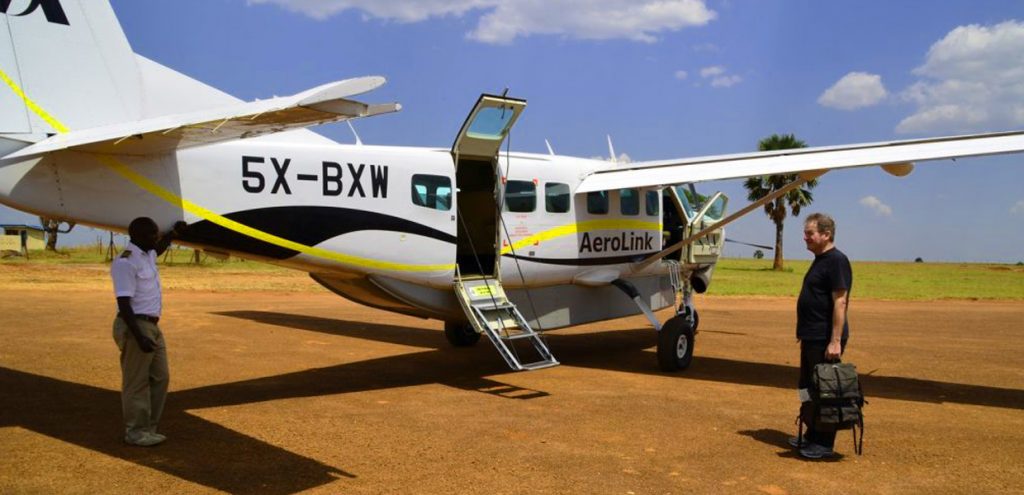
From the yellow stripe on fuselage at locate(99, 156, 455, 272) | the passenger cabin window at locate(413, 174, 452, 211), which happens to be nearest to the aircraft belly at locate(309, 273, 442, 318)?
the yellow stripe on fuselage at locate(99, 156, 455, 272)

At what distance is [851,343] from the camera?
594 inches

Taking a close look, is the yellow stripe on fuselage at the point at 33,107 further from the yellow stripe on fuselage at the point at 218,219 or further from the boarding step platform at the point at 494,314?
the boarding step platform at the point at 494,314

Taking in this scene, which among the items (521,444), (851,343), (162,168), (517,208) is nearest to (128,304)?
(162,168)

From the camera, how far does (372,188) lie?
31.1 feet

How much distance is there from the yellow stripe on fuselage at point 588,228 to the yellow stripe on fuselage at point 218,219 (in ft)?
4.49

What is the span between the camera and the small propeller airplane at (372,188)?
6938 millimetres

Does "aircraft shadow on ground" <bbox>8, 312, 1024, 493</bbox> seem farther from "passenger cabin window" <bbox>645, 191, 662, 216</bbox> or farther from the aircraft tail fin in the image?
the aircraft tail fin

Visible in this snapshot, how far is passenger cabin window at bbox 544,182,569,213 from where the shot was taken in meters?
11.5

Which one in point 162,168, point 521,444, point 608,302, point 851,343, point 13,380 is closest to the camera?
point 521,444

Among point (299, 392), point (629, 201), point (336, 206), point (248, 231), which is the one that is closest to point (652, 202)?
point (629, 201)

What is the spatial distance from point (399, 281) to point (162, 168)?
10.7 feet

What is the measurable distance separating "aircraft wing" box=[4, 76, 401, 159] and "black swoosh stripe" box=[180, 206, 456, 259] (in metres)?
1.00

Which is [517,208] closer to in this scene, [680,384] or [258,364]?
[680,384]

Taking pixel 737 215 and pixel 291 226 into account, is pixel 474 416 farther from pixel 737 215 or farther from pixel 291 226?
pixel 737 215
